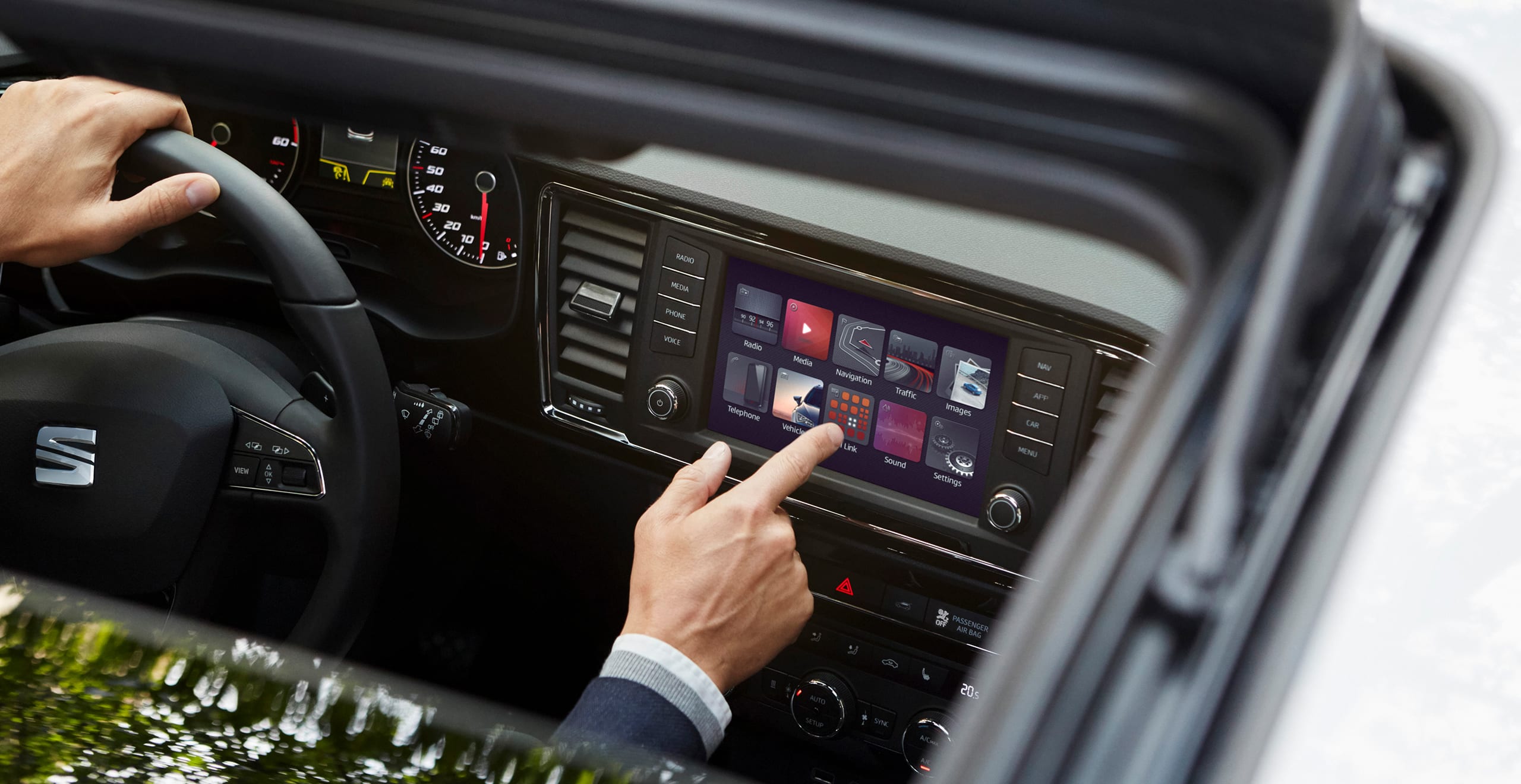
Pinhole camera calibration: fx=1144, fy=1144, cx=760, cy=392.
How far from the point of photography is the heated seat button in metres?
1.35

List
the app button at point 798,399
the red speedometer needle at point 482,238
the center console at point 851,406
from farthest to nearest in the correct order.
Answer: the red speedometer needle at point 482,238 → the app button at point 798,399 → the center console at point 851,406

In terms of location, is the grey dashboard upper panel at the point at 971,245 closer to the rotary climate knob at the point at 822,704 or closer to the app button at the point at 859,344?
the app button at the point at 859,344

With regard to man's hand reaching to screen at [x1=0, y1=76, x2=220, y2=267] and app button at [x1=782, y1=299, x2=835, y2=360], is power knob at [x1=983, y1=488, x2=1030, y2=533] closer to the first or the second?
app button at [x1=782, y1=299, x2=835, y2=360]

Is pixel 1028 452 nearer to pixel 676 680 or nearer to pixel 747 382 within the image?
pixel 747 382

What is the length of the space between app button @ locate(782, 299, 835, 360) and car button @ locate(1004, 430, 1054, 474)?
0.76ft

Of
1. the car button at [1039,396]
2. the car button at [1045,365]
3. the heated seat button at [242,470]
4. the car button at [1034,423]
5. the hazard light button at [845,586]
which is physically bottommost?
the heated seat button at [242,470]

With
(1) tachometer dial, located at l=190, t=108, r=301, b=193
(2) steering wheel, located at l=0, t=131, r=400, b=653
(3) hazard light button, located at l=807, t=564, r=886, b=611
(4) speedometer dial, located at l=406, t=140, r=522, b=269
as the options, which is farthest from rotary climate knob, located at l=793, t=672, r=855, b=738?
(1) tachometer dial, located at l=190, t=108, r=301, b=193

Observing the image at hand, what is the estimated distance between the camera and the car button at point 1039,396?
4.02ft

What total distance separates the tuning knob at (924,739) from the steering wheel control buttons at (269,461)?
0.79m

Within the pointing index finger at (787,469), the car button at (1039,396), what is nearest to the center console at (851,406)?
→ the car button at (1039,396)

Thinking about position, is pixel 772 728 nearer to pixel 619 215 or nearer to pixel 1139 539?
pixel 619 215

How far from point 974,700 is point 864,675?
1.18 m

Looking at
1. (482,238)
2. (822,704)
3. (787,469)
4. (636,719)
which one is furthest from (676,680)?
(482,238)

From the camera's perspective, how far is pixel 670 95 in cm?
56
